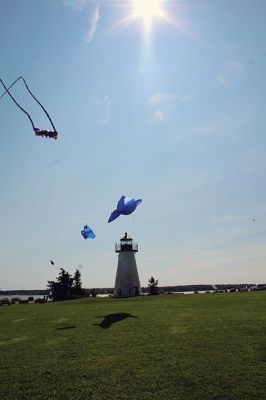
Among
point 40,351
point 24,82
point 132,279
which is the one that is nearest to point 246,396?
point 40,351

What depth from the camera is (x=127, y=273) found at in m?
60.6

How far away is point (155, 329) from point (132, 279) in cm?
4254

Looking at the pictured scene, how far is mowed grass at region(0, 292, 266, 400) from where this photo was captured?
1045 cm

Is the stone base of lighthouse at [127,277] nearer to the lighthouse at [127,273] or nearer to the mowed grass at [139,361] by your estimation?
the lighthouse at [127,273]

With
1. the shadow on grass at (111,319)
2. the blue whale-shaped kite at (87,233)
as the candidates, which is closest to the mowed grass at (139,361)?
the shadow on grass at (111,319)

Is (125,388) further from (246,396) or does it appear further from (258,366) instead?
(258,366)

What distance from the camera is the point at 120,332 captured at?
18.0 metres

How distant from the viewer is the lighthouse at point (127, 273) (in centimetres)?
6009

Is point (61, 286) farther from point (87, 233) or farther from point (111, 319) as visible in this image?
point (111, 319)

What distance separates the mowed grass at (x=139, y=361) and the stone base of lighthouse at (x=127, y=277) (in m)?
40.3

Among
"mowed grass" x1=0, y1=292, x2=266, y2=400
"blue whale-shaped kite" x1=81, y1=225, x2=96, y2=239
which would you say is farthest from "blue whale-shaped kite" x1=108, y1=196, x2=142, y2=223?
"mowed grass" x1=0, y1=292, x2=266, y2=400

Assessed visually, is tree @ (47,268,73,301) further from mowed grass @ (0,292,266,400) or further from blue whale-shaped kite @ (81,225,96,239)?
mowed grass @ (0,292,266,400)

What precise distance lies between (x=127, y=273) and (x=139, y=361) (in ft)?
158

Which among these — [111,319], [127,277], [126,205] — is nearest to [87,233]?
[126,205]
